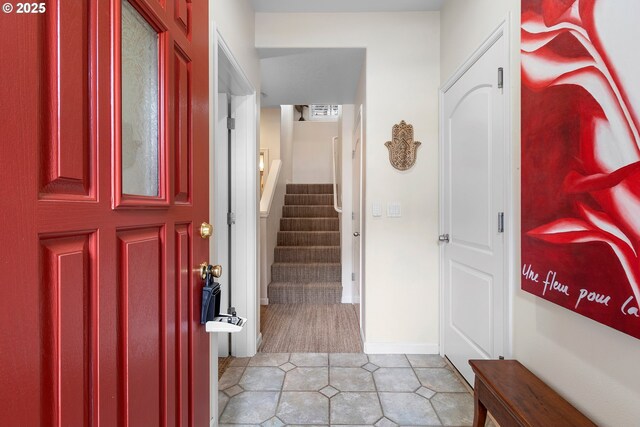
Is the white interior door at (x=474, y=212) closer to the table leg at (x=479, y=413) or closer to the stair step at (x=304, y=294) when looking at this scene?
the table leg at (x=479, y=413)

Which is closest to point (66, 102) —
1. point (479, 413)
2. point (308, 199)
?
point (479, 413)

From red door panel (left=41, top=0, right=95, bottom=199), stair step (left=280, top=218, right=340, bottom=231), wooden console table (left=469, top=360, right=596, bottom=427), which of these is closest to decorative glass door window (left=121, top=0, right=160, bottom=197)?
red door panel (left=41, top=0, right=95, bottom=199)

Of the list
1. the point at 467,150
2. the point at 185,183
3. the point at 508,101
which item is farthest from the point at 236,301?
the point at 508,101

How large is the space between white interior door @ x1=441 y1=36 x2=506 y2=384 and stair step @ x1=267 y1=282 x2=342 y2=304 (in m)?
1.49

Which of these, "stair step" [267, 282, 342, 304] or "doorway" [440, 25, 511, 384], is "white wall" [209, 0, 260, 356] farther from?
"doorway" [440, 25, 511, 384]

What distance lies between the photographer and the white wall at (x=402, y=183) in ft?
7.34

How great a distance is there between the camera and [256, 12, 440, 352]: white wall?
2.24 m

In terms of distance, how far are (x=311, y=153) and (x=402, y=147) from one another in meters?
4.20

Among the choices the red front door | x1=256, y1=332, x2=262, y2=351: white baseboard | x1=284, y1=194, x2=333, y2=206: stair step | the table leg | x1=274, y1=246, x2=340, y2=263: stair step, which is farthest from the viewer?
x1=284, y1=194, x2=333, y2=206: stair step

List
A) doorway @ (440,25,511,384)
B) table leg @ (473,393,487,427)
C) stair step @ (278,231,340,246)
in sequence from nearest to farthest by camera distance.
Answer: table leg @ (473,393,487,427) → doorway @ (440,25,511,384) → stair step @ (278,231,340,246)

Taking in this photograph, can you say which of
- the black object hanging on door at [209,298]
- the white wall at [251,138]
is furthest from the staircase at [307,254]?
the black object hanging on door at [209,298]

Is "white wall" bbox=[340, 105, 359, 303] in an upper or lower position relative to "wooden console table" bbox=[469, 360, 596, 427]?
upper

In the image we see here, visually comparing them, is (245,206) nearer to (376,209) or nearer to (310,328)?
(376,209)

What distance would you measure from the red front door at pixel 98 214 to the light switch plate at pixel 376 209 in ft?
5.09
